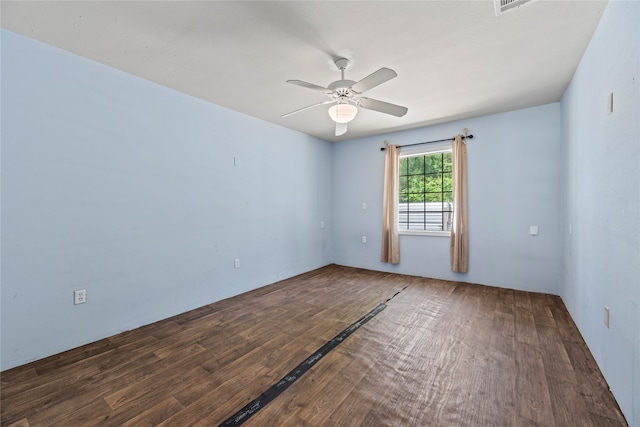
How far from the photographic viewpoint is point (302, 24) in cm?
196

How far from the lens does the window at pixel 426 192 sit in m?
4.57

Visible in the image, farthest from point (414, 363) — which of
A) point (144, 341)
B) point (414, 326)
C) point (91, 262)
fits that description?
point (91, 262)

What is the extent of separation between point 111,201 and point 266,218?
6.61 ft

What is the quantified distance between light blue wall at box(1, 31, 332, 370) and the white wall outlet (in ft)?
0.14

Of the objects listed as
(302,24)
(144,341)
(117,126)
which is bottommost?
(144,341)

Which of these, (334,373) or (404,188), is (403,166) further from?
(334,373)

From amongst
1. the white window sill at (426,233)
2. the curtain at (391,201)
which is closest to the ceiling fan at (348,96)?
the curtain at (391,201)

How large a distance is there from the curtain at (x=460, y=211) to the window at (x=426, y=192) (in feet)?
0.76

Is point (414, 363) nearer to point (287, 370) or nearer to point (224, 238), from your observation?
point (287, 370)

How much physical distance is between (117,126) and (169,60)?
2.74ft

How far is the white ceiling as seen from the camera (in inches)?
71.6

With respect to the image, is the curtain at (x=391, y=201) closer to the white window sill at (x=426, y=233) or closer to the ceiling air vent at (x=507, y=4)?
the white window sill at (x=426, y=233)

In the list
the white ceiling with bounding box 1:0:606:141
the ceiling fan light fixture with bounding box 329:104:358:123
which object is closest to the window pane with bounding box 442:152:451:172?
the white ceiling with bounding box 1:0:606:141

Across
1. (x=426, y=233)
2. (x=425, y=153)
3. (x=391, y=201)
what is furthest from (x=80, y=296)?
(x=425, y=153)
